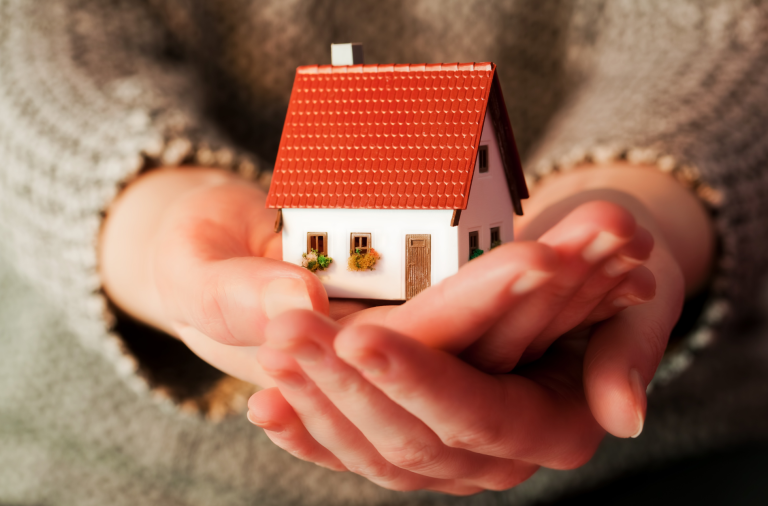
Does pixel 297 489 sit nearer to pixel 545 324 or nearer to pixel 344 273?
pixel 344 273

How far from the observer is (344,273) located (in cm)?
77

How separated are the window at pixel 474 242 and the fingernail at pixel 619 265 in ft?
0.88

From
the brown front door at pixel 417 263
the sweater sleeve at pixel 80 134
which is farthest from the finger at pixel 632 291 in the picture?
the sweater sleeve at pixel 80 134

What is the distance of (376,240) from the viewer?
2.50 ft

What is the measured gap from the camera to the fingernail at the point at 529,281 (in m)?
0.47

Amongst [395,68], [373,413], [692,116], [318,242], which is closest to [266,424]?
[373,413]

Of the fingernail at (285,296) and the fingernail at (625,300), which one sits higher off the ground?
the fingernail at (285,296)

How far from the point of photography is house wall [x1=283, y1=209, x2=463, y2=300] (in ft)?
2.42

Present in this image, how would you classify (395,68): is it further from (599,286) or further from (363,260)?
(599,286)

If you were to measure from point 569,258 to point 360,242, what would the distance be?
33cm

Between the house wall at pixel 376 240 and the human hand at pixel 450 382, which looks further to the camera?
the house wall at pixel 376 240

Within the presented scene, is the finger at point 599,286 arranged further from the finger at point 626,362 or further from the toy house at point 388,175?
the toy house at point 388,175

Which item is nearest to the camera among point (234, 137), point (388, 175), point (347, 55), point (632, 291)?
point (632, 291)

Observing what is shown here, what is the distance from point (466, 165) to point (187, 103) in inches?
28.4
